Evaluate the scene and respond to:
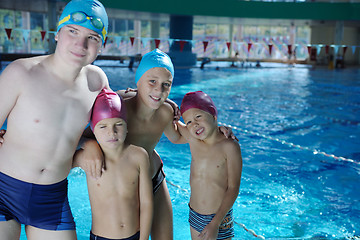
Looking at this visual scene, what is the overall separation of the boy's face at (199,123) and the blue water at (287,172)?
6.81 feet

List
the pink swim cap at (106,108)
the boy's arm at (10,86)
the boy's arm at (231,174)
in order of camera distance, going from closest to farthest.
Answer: the boy's arm at (10,86)
the pink swim cap at (106,108)
the boy's arm at (231,174)

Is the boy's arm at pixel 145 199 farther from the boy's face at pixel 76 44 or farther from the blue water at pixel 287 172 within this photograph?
the blue water at pixel 287 172

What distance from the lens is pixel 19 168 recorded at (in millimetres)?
1805

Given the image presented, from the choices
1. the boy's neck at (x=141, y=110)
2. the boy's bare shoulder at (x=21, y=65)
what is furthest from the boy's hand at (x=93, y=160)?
the boy's bare shoulder at (x=21, y=65)

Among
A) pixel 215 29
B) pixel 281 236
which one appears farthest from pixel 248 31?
pixel 281 236

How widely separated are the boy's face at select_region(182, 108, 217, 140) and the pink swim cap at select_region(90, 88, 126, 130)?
450 mm

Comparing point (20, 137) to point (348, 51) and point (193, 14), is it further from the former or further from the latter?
point (348, 51)

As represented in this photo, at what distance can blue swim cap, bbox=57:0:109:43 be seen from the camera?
1802 mm

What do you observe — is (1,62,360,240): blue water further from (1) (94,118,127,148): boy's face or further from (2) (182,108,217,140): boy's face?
(1) (94,118,127,148): boy's face

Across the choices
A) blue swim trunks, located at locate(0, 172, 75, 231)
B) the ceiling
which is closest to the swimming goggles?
blue swim trunks, located at locate(0, 172, 75, 231)

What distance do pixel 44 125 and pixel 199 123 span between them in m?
0.88

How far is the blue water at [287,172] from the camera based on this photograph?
166 inches

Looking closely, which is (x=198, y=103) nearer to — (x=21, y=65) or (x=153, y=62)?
(x=153, y=62)

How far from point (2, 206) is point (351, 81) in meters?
18.3
